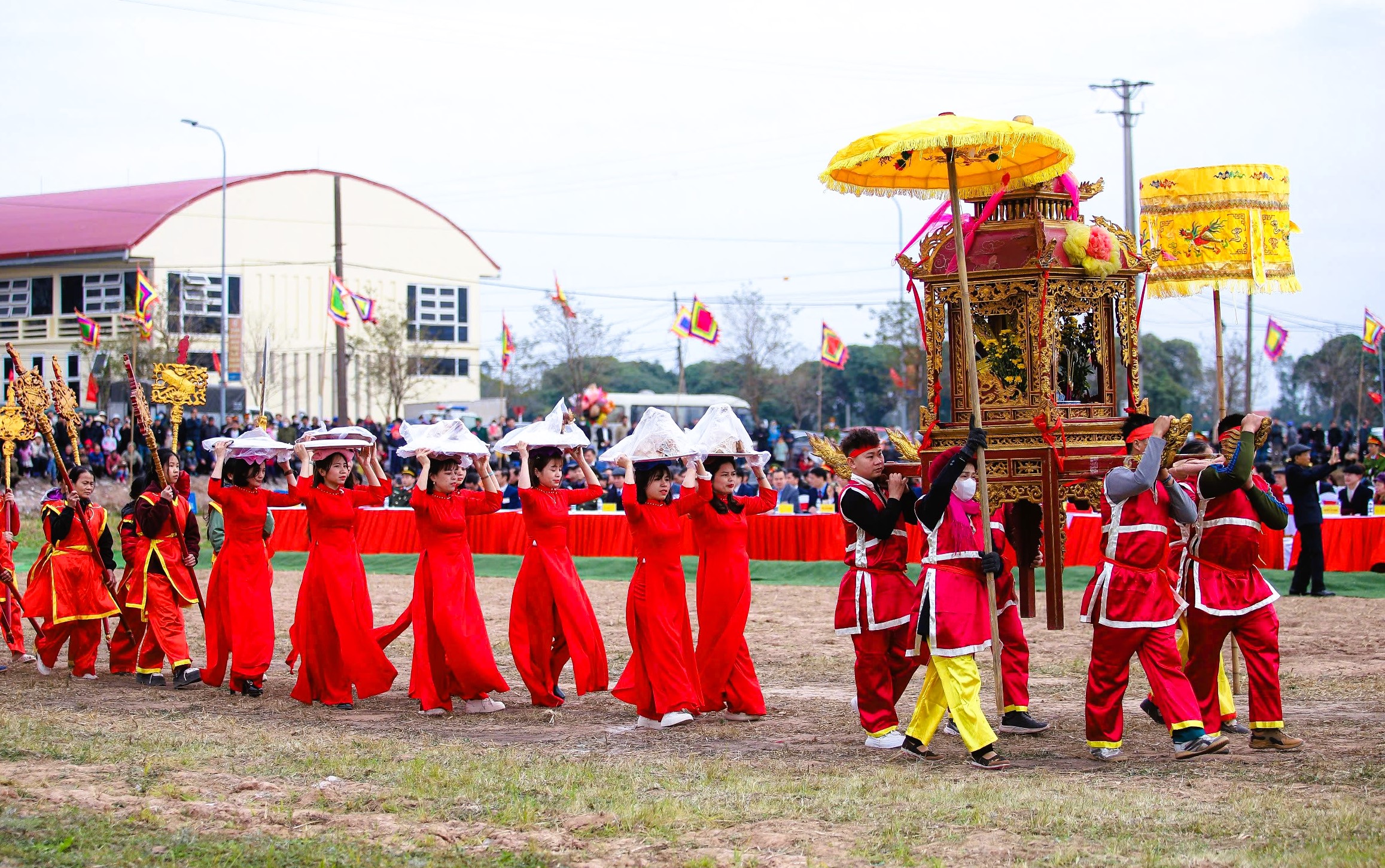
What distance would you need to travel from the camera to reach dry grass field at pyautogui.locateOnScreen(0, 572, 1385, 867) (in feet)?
18.4

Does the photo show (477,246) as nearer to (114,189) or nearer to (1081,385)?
(114,189)

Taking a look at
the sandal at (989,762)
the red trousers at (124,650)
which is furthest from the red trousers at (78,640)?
the sandal at (989,762)

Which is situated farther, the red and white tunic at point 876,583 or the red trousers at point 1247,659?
the red and white tunic at point 876,583

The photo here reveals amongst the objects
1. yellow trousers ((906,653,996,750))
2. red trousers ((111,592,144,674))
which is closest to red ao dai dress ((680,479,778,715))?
yellow trousers ((906,653,996,750))

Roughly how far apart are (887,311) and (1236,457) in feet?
116

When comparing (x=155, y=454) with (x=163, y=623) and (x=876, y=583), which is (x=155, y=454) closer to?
(x=163, y=623)

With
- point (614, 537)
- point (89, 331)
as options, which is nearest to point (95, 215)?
point (89, 331)

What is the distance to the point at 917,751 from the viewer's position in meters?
7.61

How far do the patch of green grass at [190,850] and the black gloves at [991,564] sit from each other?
293 cm

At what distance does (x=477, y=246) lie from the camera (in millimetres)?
47094

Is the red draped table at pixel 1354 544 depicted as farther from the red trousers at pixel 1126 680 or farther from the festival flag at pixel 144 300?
the festival flag at pixel 144 300

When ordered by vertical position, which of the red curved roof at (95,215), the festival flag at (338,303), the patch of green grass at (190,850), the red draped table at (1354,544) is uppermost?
the red curved roof at (95,215)

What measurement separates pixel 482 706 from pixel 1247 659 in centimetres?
489

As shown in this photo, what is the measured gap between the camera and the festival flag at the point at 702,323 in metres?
32.4
